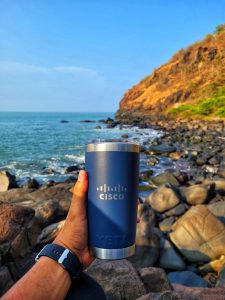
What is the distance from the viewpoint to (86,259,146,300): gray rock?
305cm

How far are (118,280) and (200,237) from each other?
9.70 ft

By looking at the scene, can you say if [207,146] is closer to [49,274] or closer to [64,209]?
[64,209]

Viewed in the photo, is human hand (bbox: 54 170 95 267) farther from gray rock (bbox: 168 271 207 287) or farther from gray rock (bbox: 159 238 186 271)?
gray rock (bbox: 159 238 186 271)

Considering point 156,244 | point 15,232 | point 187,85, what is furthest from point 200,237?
point 187,85

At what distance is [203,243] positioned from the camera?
5664mm

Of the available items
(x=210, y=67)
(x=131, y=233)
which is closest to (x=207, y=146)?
(x=131, y=233)

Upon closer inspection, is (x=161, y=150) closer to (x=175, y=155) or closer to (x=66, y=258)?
(x=175, y=155)

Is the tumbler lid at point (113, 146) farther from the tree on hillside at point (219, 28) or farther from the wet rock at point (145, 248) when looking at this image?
the tree on hillside at point (219, 28)

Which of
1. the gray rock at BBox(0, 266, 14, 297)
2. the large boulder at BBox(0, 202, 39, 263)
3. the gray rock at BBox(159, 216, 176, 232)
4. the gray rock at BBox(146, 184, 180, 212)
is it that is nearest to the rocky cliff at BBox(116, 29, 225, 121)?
the gray rock at BBox(146, 184, 180, 212)

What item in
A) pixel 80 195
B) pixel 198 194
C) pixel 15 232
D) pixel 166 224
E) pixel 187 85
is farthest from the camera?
pixel 187 85

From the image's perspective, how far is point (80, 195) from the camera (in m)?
1.71

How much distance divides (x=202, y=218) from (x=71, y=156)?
15.9 m

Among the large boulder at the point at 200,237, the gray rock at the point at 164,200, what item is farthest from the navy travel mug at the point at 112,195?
the gray rock at the point at 164,200

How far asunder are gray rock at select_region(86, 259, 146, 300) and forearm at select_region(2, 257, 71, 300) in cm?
158
